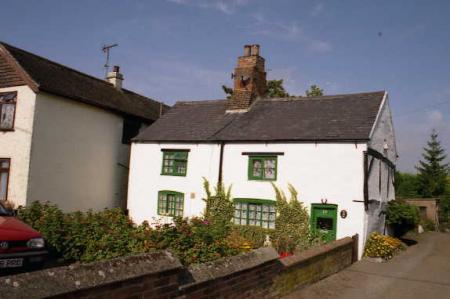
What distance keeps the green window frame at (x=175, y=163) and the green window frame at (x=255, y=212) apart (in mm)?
3557

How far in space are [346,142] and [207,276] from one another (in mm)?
11598

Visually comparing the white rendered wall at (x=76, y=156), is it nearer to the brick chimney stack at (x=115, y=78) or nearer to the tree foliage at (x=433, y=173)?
the brick chimney stack at (x=115, y=78)

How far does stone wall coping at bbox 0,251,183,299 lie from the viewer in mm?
3684

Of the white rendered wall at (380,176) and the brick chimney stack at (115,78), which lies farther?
the brick chimney stack at (115,78)

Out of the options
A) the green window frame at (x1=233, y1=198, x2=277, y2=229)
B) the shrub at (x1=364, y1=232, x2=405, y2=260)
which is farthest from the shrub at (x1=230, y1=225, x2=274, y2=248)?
the shrub at (x1=364, y1=232, x2=405, y2=260)

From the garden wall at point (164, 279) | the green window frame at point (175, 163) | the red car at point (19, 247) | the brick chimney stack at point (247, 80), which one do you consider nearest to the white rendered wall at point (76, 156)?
the green window frame at point (175, 163)

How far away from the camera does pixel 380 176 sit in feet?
59.1

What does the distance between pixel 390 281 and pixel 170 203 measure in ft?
37.6

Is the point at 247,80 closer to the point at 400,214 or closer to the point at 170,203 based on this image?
the point at 170,203

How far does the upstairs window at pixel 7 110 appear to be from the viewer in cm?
1770

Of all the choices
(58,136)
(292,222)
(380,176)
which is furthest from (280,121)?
(58,136)

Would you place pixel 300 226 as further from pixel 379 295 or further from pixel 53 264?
pixel 53 264

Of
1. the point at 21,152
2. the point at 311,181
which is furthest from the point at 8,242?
the point at 311,181

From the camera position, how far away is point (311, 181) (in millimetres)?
16344
